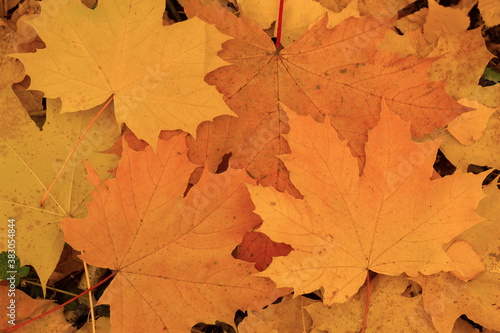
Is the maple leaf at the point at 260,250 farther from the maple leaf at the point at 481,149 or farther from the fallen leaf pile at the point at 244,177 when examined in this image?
the maple leaf at the point at 481,149

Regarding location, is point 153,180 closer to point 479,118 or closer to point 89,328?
point 89,328

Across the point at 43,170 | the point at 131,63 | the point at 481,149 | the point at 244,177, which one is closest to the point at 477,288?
the point at 481,149

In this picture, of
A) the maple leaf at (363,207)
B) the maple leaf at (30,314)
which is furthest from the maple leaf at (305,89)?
the maple leaf at (30,314)

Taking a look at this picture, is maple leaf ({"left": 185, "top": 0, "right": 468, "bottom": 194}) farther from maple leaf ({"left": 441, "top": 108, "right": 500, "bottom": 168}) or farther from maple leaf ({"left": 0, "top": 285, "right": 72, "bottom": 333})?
maple leaf ({"left": 0, "top": 285, "right": 72, "bottom": 333})

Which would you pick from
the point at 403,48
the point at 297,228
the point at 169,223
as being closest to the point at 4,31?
the point at 169,223

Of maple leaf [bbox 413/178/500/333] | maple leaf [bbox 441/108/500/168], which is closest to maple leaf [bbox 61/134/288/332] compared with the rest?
maple leaf [bbox 413/178/500/333]

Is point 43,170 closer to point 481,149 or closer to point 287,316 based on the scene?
point 287,316

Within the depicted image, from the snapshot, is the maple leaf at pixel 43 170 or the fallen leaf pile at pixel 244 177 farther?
the maple leaf at pixel 43 170
